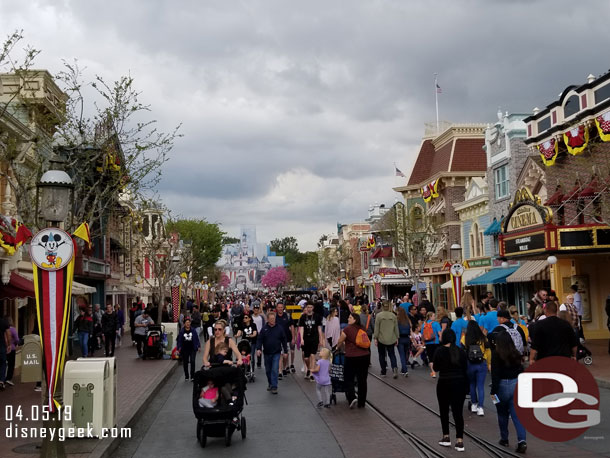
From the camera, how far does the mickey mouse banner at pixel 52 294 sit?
26.8 ft

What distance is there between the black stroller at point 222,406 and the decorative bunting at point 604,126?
17695mm

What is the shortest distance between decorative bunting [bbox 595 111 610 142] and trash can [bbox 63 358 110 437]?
19.3 metres

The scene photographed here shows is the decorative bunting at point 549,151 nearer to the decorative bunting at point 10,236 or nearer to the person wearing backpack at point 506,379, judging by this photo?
the decorative bunting at point 10,236

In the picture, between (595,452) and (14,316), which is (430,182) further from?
(595,452)

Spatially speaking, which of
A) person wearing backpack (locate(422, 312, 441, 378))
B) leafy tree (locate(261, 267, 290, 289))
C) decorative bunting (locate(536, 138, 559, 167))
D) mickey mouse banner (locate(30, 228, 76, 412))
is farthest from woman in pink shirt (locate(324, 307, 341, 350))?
leafy tree (locate(261, 267, 290, 289))

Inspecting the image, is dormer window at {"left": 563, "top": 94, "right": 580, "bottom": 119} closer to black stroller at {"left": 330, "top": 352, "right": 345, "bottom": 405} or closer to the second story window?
the second story window

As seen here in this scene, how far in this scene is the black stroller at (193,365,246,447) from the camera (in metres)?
9.24

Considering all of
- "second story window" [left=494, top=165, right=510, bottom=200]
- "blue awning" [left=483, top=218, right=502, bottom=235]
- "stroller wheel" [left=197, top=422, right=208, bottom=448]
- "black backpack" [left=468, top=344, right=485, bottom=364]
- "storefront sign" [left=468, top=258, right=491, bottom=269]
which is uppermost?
"second story window" [left=494, top=165, right=510, bottom=200]

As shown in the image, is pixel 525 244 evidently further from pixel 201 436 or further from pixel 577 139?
pixel 201 436

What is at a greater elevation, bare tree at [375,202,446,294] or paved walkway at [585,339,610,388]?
bare tree at [375,202,446,294]

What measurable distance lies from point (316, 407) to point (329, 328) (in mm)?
4141

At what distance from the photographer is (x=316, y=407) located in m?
12.2

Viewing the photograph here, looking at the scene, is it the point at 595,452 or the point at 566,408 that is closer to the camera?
the point at 595,452

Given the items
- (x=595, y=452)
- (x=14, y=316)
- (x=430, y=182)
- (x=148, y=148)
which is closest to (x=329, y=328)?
(x=148, y=148)
